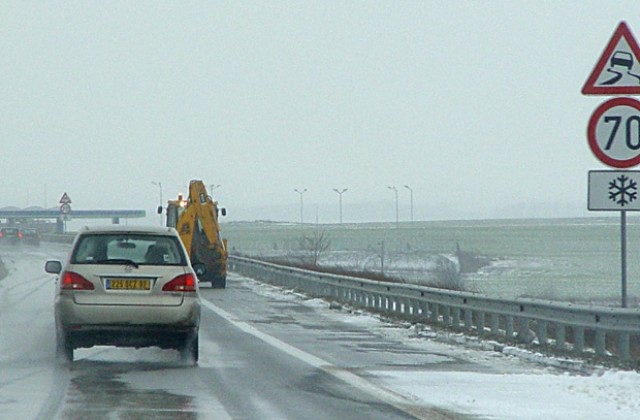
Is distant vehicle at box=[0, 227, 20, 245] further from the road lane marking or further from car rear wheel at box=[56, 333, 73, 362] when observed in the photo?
car rear wheel at box=[56, 333, 73, 362]

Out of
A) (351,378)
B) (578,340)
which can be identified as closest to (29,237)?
→ (578,340)

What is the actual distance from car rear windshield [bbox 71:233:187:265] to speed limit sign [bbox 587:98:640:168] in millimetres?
4927

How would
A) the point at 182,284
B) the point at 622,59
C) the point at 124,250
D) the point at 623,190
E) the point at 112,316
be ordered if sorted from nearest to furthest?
the point at 622,59 → the point at 623,190 → the point at 112,316 → the point at 182,284 → the point at 124,250

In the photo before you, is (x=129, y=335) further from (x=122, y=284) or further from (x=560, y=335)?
(x=560, y=335)

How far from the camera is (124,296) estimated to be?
15406 mm

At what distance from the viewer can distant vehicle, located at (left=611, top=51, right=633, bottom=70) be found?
1376 cm

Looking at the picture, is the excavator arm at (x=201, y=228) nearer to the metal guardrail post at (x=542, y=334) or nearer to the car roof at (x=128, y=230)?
the metal guardrail post at (x=542, y=334)

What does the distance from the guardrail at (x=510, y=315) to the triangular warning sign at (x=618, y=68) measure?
303 cm

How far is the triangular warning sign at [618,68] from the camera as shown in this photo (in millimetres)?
13750

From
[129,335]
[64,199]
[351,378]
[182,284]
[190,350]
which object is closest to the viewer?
[351,378]

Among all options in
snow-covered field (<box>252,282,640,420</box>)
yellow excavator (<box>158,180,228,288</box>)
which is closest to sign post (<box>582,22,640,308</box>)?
snow-covered field (<box>252,282,640,420</box>)

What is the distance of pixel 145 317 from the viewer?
50.6 feet

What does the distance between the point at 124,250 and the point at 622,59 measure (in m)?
6.15

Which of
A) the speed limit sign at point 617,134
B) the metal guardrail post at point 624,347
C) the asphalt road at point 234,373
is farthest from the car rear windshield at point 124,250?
the metal guardrail post at point 624,347
